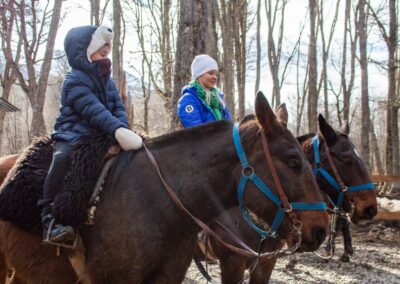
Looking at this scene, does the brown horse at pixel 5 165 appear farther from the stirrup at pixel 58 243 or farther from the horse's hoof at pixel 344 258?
the horse's hoof at pixel 344 258

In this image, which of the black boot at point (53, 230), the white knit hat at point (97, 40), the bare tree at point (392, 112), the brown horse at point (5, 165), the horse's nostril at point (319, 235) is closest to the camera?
the horse's nostril at point (319, 235)

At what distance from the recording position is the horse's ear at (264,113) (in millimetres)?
3023

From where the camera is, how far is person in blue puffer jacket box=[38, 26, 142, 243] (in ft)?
11.2

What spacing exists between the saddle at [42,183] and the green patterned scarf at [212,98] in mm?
1576

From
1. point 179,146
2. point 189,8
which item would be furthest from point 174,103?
point 179,146

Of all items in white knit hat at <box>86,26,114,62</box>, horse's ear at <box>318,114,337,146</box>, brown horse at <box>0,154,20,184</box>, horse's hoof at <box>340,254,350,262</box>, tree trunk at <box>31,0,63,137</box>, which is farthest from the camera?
tree trunk at <box>31,0,63,137</box>

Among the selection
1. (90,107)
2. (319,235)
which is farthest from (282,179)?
(90,107)

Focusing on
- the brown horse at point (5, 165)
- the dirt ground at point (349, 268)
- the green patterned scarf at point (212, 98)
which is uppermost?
the green patterned scarf at point (212, 98)

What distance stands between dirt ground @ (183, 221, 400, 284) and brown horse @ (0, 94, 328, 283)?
4740mm

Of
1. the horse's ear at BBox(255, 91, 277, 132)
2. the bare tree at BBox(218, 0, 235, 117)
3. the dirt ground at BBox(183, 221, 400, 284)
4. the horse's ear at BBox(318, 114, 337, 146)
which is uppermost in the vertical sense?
the bare tree at BBox(218, 0, 235, 117)

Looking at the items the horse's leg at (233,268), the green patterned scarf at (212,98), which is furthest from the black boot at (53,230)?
the green patterned scarf at (212,98)

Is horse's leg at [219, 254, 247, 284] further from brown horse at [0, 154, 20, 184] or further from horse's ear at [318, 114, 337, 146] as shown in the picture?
brown horse at [0, 154, 20, 184]

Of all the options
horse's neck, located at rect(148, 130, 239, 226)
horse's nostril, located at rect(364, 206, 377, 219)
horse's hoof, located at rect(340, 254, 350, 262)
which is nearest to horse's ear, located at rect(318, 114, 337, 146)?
horse's nostril, located at rect(364, 206, 377, 219)

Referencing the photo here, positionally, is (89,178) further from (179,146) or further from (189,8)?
(189,8)
